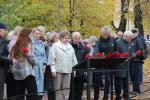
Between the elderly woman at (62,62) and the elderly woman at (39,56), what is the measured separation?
0.85 ft

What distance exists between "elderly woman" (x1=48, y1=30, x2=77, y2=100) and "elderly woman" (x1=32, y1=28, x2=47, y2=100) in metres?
0.26

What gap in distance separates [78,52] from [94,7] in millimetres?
17644

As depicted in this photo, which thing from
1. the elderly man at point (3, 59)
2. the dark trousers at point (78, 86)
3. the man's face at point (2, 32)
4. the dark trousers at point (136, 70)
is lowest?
the dark trousers at point (78, 86)

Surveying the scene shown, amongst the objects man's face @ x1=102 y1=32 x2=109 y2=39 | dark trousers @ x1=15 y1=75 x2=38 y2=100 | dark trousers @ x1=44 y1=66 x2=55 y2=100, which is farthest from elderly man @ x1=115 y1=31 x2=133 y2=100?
dark trousers @ x1=15 y1=75 x2=38 y2=100

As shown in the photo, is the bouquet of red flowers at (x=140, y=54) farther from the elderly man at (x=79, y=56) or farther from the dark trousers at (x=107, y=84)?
the elderly man at (x=79, y=56)

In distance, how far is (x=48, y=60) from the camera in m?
9.96

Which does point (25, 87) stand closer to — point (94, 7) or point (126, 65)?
point (126, 65)

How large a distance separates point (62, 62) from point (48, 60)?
12.1 inches

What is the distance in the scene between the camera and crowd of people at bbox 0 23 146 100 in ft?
28.4

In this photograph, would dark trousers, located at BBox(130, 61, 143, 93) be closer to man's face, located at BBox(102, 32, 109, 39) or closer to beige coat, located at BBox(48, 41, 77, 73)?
man's face, located at BBox(102, 32, 109, 39)

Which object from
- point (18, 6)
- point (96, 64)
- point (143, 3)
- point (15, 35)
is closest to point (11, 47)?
point (15, 35)

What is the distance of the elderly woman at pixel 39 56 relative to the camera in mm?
Answer: 9406

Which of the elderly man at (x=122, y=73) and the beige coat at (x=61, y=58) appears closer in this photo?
the beige coat at (x=61, y=58)

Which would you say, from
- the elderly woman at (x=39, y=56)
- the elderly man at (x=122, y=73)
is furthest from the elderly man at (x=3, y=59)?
the elderly man at (x=122, y=73)
